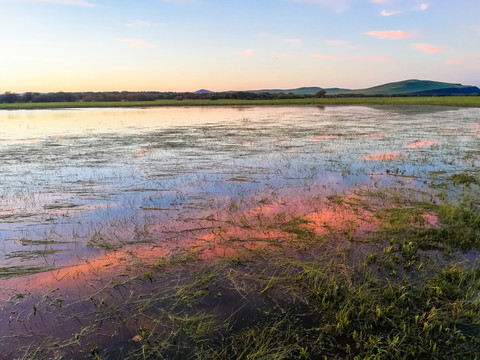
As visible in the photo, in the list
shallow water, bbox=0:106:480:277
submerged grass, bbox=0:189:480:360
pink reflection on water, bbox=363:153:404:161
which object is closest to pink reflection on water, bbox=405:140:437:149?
shallow water, bbox=0:106:480:277

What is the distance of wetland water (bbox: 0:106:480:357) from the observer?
8164mm

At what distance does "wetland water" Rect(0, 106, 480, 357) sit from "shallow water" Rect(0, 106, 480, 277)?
0.19 ft

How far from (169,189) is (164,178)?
2.04 meters

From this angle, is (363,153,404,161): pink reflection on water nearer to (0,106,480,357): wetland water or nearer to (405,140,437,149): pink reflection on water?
(0,106,480,357): wetland water

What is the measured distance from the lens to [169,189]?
45.4 ft

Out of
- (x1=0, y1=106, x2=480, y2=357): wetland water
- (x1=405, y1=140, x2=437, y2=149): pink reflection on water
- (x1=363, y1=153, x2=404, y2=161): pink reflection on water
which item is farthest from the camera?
(x1=405, y1=140, x2=437, y2=149): pink reflection on water

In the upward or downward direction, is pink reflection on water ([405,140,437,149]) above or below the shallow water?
above

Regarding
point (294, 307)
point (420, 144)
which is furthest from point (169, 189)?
point (420, 144)

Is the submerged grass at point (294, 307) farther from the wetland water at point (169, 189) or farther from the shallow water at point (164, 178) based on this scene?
the shallow water at point (164, 178)

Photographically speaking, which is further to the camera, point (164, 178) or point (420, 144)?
point (420, 144)

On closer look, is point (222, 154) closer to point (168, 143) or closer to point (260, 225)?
point (168, 143)

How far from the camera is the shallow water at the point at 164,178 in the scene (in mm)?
9234

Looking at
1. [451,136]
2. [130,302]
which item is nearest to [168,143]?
[130,302]

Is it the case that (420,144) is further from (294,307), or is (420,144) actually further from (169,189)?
(294,307)
